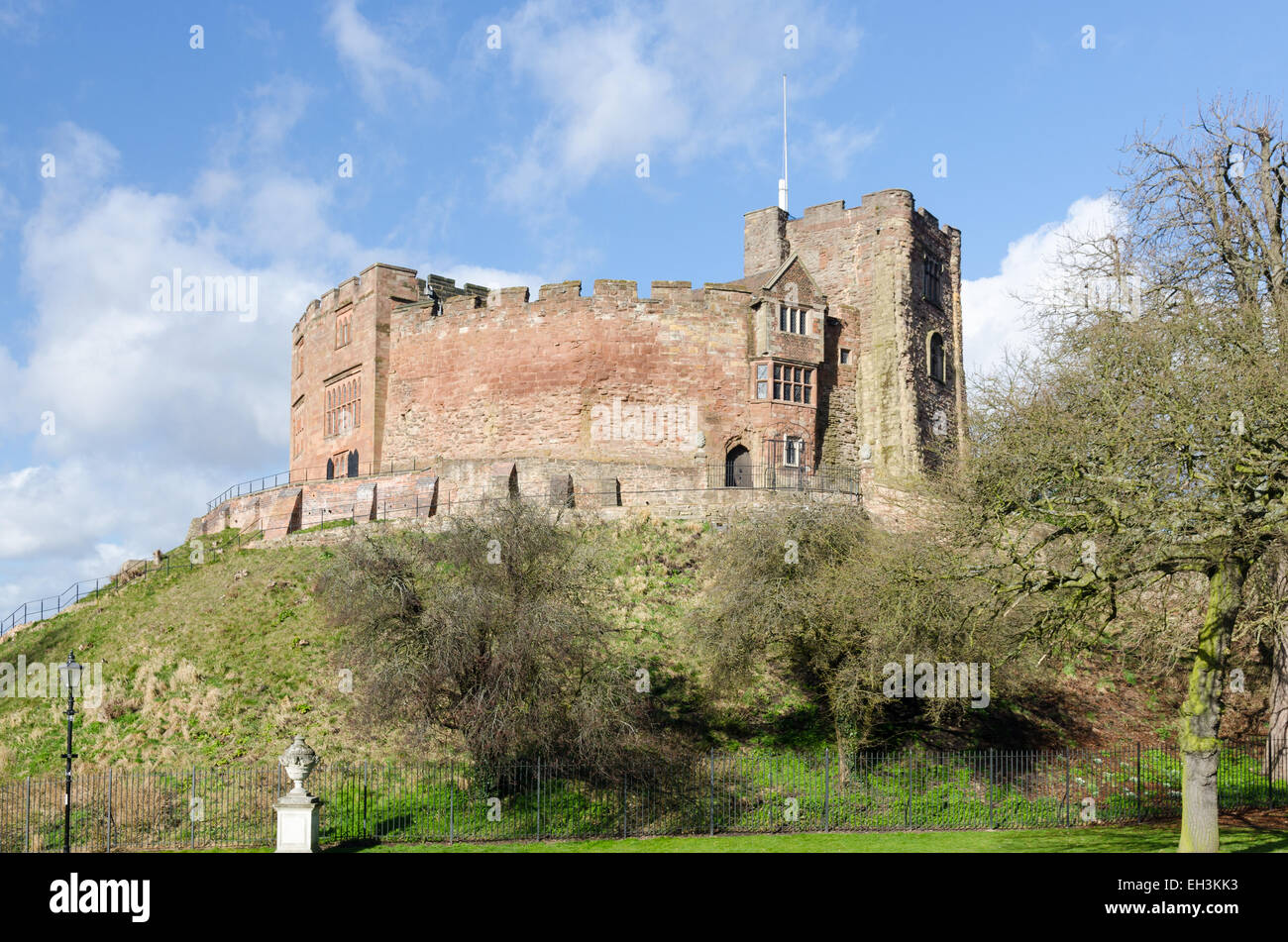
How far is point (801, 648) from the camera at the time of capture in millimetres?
25875

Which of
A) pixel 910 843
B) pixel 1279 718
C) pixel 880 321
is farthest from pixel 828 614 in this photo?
pixel 880 321

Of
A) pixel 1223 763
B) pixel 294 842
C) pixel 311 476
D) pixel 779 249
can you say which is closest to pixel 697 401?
pixel 779 249

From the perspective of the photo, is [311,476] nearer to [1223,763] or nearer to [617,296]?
[617,296]

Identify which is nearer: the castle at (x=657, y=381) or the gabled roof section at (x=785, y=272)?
the castle at (x=657, y=381)

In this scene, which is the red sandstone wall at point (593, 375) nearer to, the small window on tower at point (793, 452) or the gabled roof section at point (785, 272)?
the gabled roof section at point (785, 272)

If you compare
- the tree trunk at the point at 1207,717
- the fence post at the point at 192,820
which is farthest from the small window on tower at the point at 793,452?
the tree trunk at the point at 1207,717

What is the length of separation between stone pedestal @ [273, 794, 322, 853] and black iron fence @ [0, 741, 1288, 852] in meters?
1.31

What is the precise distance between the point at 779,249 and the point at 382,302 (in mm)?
16962

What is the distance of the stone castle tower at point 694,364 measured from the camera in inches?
1750

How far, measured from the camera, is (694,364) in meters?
44.7

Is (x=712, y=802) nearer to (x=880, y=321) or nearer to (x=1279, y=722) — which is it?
(x=1279, y=722)

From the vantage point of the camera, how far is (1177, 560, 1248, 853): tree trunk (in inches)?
627

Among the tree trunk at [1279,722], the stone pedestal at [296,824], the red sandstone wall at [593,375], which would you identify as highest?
the red sandstone wall at [593,375]

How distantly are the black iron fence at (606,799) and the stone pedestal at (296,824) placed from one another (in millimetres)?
1306
